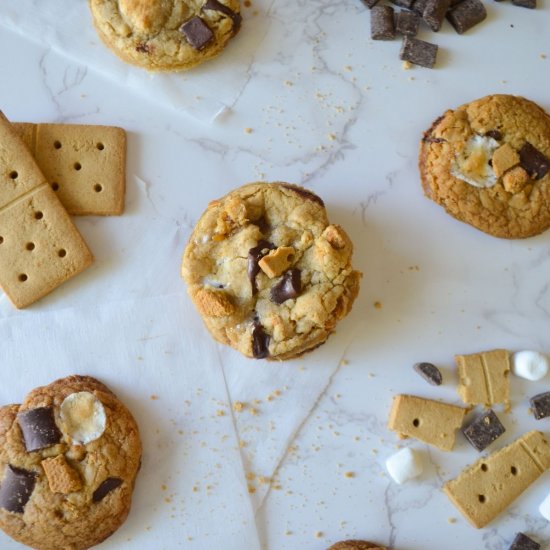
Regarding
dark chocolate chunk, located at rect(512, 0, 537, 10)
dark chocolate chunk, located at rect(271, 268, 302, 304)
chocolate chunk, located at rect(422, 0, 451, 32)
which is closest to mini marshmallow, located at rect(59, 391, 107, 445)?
dark chocolate chunk, located at rect(271, 268, 302, 304)

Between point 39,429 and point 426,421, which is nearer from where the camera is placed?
point 39,429

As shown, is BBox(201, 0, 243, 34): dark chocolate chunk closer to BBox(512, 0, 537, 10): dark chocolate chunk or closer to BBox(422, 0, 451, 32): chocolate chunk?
BBox(422, 0, 451, 32): chocolate chunk

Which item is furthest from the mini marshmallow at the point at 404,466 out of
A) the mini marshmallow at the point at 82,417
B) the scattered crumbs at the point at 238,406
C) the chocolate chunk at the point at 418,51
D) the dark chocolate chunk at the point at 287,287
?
the chocolate chunk at the point at 418,51

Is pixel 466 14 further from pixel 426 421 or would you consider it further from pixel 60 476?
pixel 60 476

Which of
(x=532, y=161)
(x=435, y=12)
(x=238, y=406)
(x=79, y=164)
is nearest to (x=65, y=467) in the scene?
(x=238, y=406)

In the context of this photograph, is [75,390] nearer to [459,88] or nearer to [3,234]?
[3,234]
